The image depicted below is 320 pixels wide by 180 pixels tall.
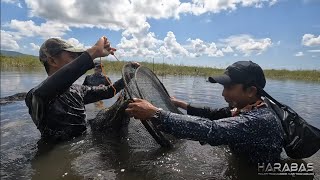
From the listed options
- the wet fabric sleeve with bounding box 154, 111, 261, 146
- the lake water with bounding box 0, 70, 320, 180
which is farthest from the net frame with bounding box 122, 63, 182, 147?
the wet fabric sleeve with bounding box 154, 111, 261, 146

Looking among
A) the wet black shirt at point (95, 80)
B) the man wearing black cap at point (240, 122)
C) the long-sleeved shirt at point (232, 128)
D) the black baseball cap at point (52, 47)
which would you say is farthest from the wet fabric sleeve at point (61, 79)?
the wet black shirt at point (95, 80)

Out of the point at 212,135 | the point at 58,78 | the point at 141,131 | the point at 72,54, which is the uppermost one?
the point at 72,54

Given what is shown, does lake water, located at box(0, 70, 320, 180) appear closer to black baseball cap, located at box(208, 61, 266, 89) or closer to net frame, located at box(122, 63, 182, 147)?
net frame, located at box(122, 63, 182, 147)

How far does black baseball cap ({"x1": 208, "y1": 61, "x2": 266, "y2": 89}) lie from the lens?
117 inches

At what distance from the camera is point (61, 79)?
3268mm

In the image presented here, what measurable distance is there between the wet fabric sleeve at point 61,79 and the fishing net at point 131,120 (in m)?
0.60

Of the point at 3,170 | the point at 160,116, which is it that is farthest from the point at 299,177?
the point at 3,170

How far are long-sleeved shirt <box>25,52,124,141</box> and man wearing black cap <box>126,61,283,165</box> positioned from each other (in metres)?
0.84

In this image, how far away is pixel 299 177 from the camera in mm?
3494

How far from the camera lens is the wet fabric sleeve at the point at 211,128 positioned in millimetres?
2760

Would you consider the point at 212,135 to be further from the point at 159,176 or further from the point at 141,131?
the point at 141,131

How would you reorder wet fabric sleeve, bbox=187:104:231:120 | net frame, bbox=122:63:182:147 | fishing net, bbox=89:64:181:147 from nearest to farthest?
1. net frame, bbox=122:63:182:147
2. fishing net, bbox=89:64:181:147
3. wet fabric sleeve, bbox=187:104:231:120

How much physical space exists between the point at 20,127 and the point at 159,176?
3.78 meters

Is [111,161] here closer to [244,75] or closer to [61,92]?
[61,92]
